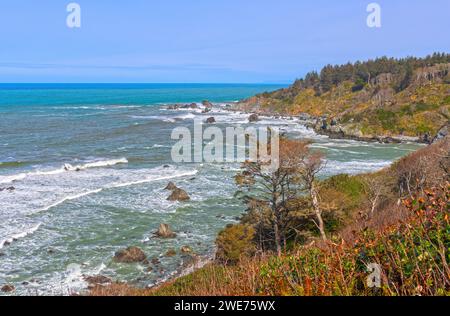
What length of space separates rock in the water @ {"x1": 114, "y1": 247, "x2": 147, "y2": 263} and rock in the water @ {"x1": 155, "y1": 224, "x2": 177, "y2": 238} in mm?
2959

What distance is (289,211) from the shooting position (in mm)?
23422

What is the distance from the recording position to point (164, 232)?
2566cm

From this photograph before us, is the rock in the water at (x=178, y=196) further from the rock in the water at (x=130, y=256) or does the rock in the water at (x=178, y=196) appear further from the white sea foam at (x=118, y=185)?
the rock in the water at (x=130, y=256)

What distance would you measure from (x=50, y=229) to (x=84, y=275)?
739 cm

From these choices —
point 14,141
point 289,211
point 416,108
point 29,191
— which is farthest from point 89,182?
point 416,108

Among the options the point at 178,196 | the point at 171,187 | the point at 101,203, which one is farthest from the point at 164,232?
the point at 171,187

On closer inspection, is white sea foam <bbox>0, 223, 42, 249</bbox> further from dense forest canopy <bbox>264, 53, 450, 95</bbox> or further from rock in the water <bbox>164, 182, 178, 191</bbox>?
dense forest canopy <bbox>264, 53, 450, 95</bbox>

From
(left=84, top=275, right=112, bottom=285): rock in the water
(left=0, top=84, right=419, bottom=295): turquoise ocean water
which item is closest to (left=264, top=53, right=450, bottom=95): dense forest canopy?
(left=0, top=84, right=419, bottom=295): turquoise ocean water

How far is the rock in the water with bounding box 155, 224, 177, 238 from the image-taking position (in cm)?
2558

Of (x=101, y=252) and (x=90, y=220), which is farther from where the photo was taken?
(x=90, y=220)
